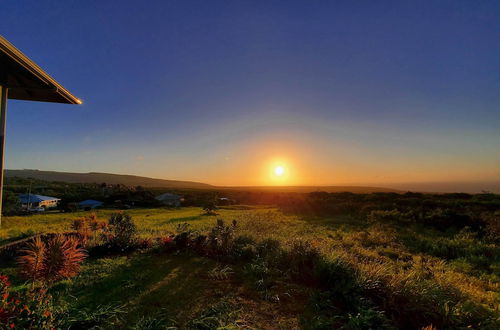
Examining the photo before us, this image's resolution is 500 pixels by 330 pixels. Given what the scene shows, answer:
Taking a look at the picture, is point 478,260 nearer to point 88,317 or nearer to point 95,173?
point 88,317

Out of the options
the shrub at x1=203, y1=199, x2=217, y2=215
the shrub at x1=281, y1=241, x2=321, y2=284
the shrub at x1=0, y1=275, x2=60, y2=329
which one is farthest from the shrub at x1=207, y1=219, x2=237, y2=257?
the shrub at x1=203, y1=199, x2=217, y2=215

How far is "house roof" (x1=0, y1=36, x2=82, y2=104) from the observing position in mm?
3702

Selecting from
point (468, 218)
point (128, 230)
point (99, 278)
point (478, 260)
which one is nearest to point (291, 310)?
point (99, 278)

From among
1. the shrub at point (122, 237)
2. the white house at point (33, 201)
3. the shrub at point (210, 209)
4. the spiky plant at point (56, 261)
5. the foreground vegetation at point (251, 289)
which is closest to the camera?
the foreground vegetation at point (251, 289)

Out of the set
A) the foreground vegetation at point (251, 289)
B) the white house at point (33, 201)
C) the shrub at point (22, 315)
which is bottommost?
the white house at point (33, 201)

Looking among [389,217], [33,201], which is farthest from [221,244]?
[33,201]

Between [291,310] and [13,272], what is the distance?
248 inches

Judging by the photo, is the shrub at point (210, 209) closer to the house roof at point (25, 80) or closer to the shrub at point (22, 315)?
the house roof at point (25, 80)

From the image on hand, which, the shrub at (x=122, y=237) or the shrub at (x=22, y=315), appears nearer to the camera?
the shrub at (x=22, y=315)

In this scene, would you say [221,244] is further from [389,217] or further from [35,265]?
[389,217]

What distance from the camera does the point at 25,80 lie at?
4637 mm

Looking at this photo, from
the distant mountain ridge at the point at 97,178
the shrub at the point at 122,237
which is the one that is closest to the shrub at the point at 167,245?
the shrub at the point at 122,237

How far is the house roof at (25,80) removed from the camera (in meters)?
3.70

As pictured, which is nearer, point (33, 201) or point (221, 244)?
point (221, 244)
